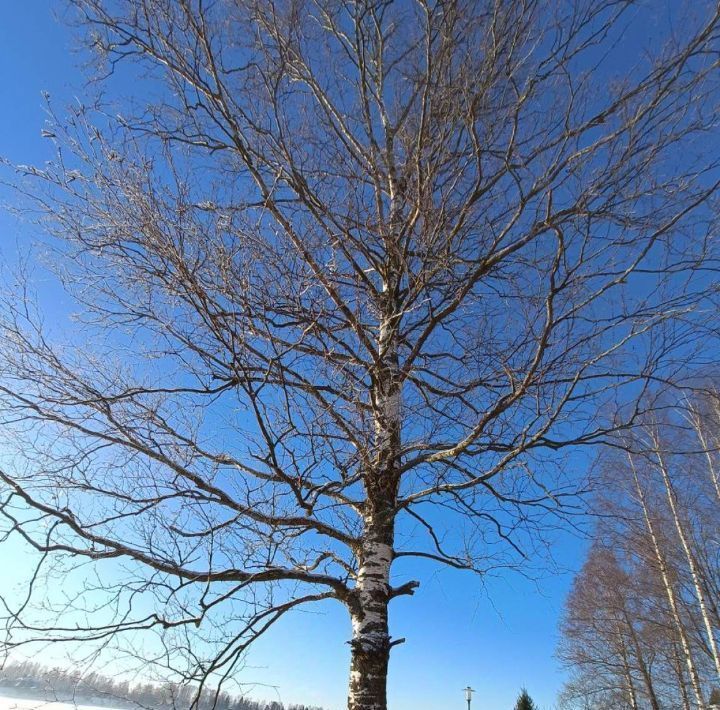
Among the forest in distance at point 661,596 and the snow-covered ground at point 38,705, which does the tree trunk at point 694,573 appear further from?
the snow-covered ground at point 38,705

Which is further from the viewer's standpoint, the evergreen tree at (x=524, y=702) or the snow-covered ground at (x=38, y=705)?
the evergreen tree at (x=524, y=702)

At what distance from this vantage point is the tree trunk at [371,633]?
9.14 ft

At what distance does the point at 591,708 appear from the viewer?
1591 cm

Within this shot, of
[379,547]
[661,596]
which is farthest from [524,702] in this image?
[379,547]

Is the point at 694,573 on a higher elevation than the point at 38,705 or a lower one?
higher

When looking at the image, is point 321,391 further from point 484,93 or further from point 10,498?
point 484,93

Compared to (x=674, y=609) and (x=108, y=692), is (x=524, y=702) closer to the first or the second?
(x=674, y=609)

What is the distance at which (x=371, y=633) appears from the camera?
291 cm

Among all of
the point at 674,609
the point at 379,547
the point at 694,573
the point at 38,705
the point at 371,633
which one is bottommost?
the point at 38,705

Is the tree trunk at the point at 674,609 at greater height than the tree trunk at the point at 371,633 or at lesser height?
greater

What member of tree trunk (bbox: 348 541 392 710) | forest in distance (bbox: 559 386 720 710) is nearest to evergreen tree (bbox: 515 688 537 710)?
forest in distance (bbox: 559 386 720 710)

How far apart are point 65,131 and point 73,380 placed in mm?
1277

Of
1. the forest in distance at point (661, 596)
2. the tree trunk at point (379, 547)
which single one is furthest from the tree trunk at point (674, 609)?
the tree trunk at point (379, 547)

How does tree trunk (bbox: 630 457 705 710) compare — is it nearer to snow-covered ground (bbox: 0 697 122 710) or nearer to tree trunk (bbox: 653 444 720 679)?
tree trunk (bbox: 653 444 720 679)
